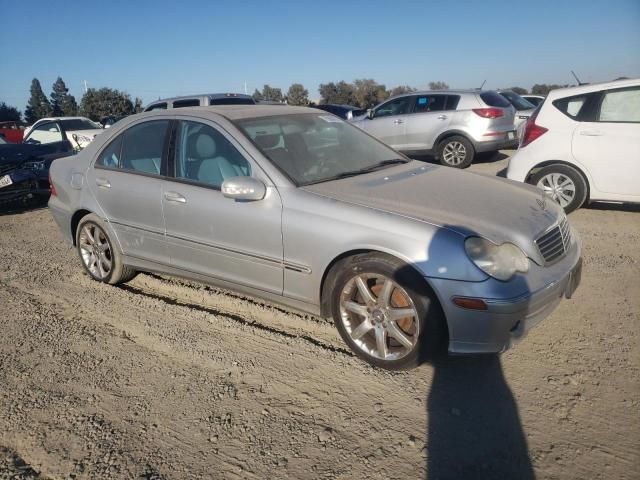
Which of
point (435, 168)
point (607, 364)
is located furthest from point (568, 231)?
point (435, 168)

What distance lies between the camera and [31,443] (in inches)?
100

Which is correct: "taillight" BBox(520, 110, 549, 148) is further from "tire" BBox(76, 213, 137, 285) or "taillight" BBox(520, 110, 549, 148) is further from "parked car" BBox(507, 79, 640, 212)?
"tire" BBox(76, 213, 137, 285)

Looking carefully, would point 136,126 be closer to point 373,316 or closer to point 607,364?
point 373,316

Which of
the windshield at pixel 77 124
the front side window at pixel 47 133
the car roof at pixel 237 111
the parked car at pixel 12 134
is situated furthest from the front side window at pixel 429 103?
the parked car at pixel 12 134

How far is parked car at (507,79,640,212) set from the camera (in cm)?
575

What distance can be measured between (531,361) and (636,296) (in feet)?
4.83

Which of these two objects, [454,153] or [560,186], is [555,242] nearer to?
[560,186]

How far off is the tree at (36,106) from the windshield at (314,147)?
52.2 metres

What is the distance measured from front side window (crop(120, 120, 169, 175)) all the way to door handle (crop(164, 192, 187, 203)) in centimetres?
26

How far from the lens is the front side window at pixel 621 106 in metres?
5.75

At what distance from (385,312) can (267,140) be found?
1.53 meters

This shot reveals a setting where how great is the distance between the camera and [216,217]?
3539 mm

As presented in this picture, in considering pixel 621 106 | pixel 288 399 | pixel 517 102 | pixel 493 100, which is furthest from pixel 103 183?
pixel 517 102

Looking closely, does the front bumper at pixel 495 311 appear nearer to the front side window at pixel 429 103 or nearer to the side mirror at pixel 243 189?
the side mirror at pixel 243 189
